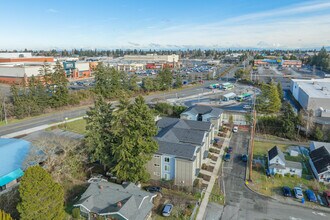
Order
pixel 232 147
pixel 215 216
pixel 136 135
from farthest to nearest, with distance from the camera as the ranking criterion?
pixel 232 147 < pixel 136 135 < pixel 215 216

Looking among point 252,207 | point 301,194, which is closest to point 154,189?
point 252,207

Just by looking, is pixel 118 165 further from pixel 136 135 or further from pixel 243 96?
pixel 243 96

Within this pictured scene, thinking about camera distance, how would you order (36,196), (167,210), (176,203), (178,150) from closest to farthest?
(36,196) → (167,210) → (176,203) → (178,150)

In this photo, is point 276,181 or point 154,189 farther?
point 276,181

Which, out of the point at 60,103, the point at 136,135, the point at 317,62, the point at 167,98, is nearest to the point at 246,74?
the point at 167,98

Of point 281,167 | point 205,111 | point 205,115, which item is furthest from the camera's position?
point 205,111

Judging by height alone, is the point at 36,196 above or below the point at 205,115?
above

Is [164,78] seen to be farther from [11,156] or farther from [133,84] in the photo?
[11,156]

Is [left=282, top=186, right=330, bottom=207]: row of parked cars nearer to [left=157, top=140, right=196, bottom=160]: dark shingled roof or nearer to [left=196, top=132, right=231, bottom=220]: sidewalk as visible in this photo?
[left=196, top=132, right=231, bottom=220]: sidewalk
